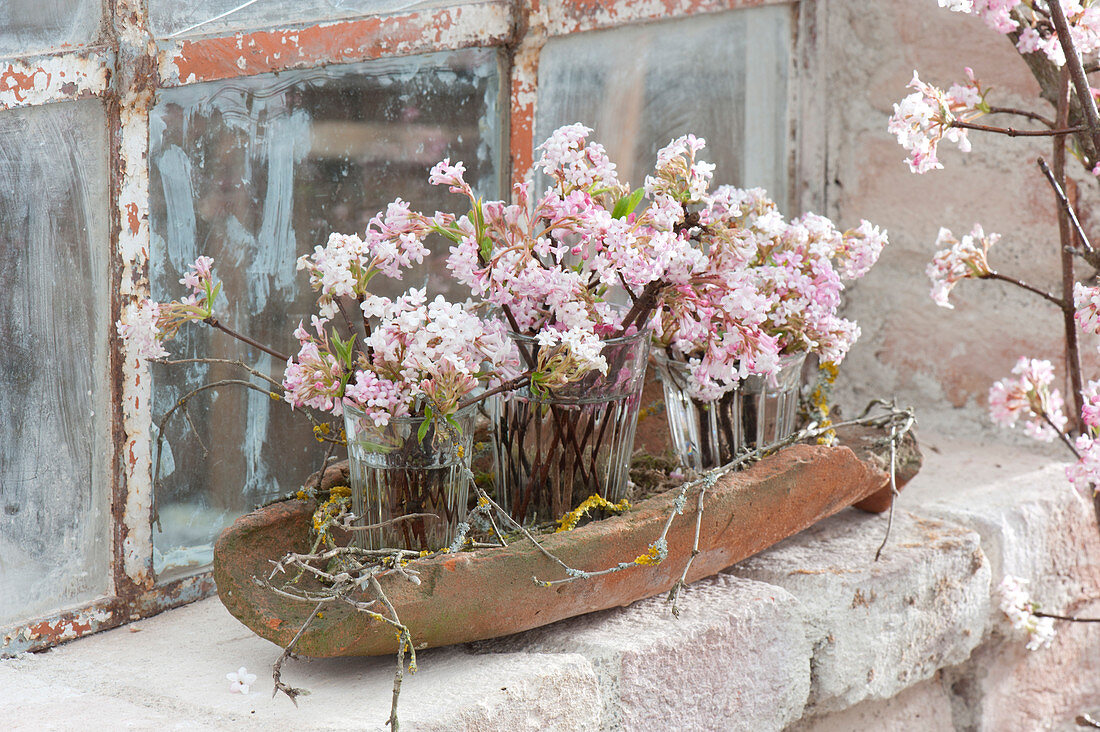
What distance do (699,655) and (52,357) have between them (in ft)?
2.27

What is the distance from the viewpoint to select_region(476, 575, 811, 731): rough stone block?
1073 mm

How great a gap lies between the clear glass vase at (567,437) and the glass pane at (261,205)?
28 centimetres

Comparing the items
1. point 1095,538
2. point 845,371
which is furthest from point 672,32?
point 1095,538

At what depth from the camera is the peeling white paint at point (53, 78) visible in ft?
3.21

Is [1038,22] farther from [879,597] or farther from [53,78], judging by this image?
[53,78]

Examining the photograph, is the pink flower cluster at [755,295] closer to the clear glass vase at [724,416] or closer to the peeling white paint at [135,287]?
the clear glass vase at [724,416]

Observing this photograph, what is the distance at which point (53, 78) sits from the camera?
101 centimetres

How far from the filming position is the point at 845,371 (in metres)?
1.92

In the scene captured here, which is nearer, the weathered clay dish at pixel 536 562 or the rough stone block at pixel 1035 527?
the weathered clay dish at pixel 536 562

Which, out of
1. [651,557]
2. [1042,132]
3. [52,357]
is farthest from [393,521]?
[1042,132]

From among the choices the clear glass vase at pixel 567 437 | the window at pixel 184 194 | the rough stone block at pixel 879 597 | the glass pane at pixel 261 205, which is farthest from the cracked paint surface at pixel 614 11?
the rough stone block at pixel 879 597

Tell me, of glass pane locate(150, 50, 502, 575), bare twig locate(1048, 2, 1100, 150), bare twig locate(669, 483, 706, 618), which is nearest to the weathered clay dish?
bare twig locate(669, 483, 706, 618)

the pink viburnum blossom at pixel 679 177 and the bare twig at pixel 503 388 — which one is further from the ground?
the pink viburnum blossom at pixel 679 177

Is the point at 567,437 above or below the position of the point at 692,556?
above
